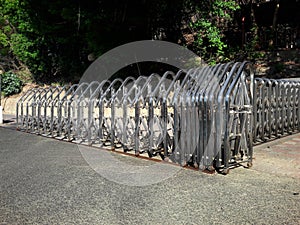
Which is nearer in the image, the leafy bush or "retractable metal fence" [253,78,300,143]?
"retractable metal fence" [253,78,300,143]

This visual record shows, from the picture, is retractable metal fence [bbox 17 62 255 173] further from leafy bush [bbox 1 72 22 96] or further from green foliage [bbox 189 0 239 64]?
leafy bush [bbox 1 72 22 96]

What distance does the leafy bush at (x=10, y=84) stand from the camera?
21422 millimetres

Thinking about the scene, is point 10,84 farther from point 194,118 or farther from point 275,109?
point 194,118

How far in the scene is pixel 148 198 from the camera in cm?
352

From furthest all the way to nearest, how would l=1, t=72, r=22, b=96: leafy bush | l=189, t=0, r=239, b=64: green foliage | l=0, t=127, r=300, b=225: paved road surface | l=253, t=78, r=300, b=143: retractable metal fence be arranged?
l=1, t=72, r=22, b=96: leafy bush < l=189, t=0, r=239, b=64: green foliage < l=253, t=78, r=300, b=143: retractable metal fence < l=0, t=127, r=300, b=225: paved road surface

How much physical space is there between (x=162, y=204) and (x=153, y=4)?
11.6 metres

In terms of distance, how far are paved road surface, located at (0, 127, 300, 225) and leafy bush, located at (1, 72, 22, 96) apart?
1805cm

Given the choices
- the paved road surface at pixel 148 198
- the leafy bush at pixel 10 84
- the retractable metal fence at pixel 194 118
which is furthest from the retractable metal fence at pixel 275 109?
the leafy bush at pixel 10 84

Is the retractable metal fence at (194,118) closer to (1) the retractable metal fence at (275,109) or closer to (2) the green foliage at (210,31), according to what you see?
(1) the retractable metal fence at (275,109)

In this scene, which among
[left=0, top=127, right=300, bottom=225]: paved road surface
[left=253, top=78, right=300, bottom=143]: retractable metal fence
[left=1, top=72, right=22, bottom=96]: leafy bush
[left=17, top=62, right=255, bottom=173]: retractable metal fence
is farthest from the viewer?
[left=1, top=72, right=22, bottom=96]: leafy bush

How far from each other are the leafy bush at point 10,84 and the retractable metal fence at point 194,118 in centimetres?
1506

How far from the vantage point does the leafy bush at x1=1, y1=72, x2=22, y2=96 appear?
2142 centimetres

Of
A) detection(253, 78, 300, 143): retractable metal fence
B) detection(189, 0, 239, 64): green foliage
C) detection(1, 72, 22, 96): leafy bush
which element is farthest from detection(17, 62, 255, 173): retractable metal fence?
detection(1, 72, 22, 96): leafy bush

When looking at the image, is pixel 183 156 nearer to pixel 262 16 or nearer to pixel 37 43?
pixel 262 16
